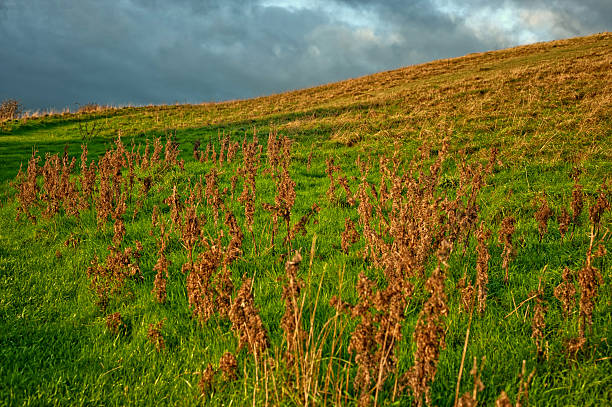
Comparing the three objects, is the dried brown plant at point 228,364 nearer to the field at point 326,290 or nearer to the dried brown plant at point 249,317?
the field at point 326,290

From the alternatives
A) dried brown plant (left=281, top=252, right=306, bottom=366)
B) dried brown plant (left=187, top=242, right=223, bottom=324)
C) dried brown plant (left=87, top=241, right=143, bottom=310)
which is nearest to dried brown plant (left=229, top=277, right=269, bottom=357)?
dried brown plant (left=281, top=252, right=306, bottom=366)

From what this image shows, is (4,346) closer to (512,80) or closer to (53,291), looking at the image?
(53,291)

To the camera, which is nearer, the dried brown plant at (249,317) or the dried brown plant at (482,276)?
the dried brown plant at (249,317)

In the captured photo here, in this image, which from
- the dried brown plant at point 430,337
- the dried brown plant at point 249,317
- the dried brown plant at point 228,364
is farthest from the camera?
the dried brown plant at point 228,364

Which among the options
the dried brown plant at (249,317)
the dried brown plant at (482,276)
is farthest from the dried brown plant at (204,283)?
the dried brown plant at (482,276)

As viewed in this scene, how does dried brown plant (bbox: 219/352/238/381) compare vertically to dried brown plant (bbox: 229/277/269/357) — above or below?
below

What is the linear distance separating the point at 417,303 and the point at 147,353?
2.65m

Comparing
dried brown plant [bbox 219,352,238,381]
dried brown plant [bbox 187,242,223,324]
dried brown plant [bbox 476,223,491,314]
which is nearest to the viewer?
dried brown plant [bbox 219,352,238,381]

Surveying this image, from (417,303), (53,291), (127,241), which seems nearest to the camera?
(417,303)

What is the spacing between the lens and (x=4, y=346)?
11.3ft

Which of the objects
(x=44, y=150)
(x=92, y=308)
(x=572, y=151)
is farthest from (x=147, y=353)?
(x=44, y=150)

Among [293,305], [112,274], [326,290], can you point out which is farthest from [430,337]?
[112,274]

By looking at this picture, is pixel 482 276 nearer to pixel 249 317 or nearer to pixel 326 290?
pixel 326 290

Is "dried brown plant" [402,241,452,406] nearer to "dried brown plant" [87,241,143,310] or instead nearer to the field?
the field
